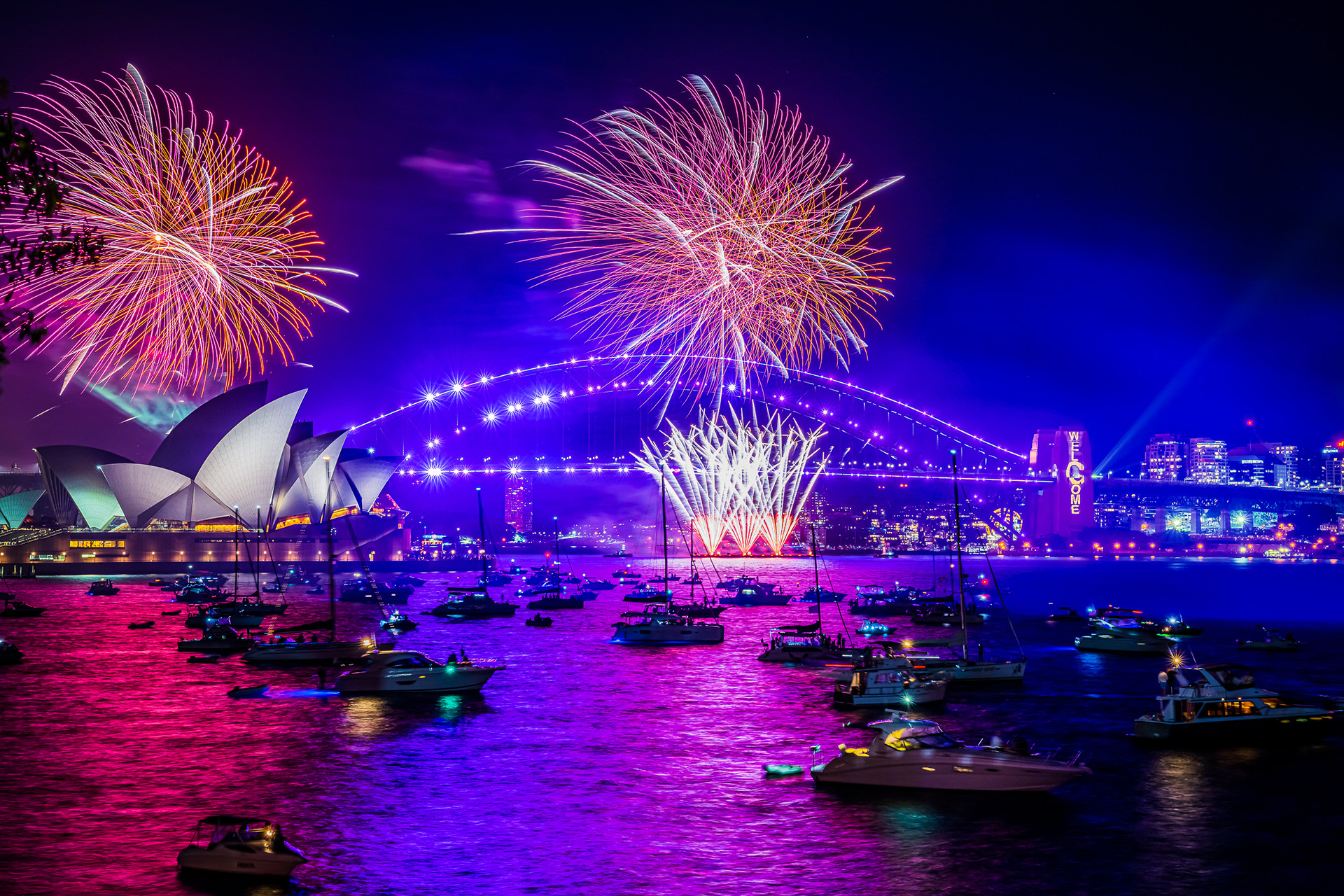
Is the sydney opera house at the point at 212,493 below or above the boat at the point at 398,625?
above

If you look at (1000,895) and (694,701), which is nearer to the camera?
(1000,895)

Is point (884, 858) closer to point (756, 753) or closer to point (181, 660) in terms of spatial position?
point (756, 753)

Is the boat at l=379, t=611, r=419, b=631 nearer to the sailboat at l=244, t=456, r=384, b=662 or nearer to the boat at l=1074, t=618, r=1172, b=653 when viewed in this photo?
the sailboat at l=244, t=456, r=384, b=662

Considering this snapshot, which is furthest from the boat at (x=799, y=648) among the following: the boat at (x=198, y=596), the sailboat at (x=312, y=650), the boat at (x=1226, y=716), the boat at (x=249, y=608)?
the boat at (x=198, y=596)

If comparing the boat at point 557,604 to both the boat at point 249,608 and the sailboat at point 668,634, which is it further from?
the sailboat at point 668,634

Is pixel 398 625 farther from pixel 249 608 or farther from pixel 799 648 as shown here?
pixel 799 648

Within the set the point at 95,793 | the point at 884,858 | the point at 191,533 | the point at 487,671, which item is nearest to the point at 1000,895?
the point at 884,858
